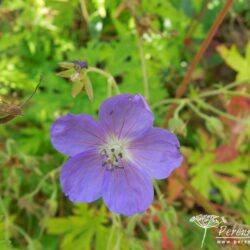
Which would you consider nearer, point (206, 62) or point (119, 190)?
point (119, 190)

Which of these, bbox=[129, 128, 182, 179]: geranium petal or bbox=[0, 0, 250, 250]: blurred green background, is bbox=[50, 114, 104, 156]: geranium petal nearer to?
bbox=[129, 128, 182, 179]: geranium petal

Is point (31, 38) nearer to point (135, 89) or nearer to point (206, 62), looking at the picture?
point (135, 89)

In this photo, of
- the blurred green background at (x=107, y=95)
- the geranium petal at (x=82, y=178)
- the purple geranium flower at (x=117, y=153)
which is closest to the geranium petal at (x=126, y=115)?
the purple geranium flower at (x=117, y=153)

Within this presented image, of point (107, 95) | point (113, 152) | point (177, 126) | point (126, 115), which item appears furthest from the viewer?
point (107, 95)

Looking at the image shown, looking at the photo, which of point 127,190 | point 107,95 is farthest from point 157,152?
point 107,95

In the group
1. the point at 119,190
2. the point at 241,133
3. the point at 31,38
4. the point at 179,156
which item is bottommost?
the point at 119,190

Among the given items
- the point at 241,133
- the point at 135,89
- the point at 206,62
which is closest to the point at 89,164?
the point at 135,89

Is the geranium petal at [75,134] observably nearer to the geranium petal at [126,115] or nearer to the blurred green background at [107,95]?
the geranium petal at [126,115]

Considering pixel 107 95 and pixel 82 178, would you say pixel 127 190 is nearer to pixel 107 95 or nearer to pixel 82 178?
pixel 82 178
